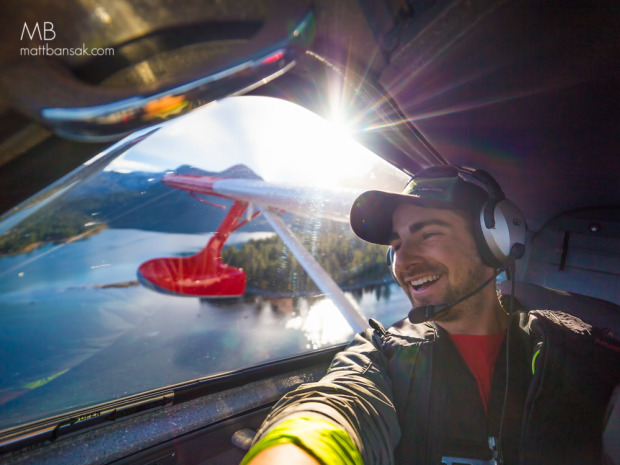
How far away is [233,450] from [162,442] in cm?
30

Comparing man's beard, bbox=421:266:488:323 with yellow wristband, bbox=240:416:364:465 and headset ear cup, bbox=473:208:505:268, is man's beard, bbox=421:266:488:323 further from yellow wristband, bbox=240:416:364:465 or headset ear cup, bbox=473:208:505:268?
yellow wristband, bbox=240:416:364:465

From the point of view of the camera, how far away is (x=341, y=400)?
0.72 metres

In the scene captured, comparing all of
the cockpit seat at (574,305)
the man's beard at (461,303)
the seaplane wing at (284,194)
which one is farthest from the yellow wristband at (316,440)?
the seaplane wing at (284,194)

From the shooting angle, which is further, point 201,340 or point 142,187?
point 201,340

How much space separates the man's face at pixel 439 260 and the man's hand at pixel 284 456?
754 mm

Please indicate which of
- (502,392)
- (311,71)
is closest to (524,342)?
(502,392)

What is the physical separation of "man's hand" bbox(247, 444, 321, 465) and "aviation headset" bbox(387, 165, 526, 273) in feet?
3.19

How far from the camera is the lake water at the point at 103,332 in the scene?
1985 millimetres

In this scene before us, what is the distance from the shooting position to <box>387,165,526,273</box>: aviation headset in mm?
1030

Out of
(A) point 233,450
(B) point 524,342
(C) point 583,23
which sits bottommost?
(A) point 233,450


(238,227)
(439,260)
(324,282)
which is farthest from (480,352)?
(238,227)

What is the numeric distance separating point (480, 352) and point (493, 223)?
52 centimetres

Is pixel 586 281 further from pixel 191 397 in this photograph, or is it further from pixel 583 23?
pixel 191 397

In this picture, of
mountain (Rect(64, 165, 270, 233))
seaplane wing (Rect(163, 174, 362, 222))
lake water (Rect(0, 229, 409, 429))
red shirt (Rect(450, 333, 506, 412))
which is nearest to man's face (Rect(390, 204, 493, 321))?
red shirt (Rect(450, 333, 506, 412))
